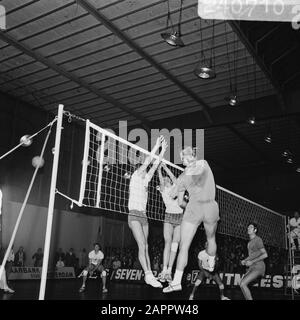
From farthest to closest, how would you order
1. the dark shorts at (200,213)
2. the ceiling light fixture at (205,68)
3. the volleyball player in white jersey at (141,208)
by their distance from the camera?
the ceiling light fixture at (205,68), the volleyball player in white jersey at (141,208), the dark shorts at (200,213)

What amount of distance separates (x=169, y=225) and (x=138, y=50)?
8985 mm

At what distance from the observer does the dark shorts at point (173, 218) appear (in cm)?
716

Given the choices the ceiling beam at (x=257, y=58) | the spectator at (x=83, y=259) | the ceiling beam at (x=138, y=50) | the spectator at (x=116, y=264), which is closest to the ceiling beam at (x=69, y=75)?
the ceiling beam at (x=138, y=50)

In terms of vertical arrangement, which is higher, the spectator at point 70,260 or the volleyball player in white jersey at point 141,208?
the volleyball player in white jersey at point 141,208


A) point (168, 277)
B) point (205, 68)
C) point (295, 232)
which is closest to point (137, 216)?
point (168, 277)

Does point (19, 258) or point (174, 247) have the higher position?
point (174, 247)

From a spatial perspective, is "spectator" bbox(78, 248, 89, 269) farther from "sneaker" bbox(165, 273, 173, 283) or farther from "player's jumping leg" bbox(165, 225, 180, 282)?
"sneaker" bbox(165, 273, 173, 283)

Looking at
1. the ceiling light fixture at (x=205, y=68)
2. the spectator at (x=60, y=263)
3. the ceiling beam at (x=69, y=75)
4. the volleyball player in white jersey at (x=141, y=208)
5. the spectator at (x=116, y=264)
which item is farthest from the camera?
the spectator at (x=116, y=264)

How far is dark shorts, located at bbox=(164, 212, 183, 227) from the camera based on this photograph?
716 centimetres

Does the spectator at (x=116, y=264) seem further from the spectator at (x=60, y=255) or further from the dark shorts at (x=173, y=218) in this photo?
the dark shorts at (x=173, y=218)

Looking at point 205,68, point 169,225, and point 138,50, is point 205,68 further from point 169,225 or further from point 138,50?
point 169,225

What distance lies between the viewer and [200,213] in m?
6.02

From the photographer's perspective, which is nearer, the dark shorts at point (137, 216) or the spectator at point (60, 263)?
the dark shorts at point (137, 216)
